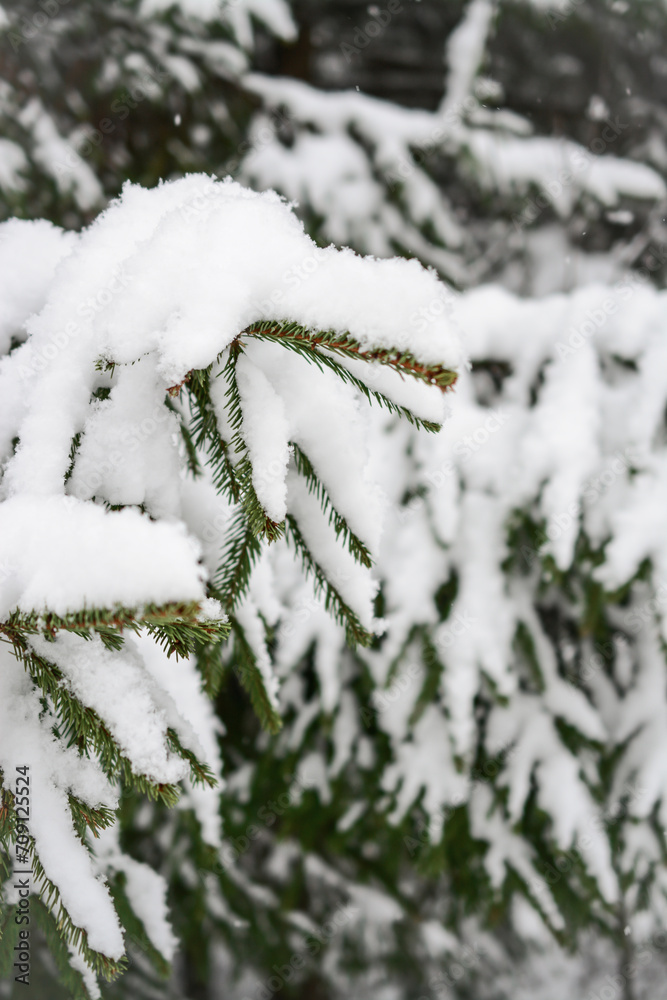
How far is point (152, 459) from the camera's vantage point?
0.85m

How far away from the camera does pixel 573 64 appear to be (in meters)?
4.15

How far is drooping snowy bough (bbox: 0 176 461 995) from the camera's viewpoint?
611mm

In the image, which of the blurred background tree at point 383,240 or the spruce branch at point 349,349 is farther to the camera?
the blurred background tree at point 383,240

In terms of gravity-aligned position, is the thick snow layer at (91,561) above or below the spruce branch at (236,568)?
below

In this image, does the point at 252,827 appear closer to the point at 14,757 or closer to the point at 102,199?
the point at 14,757

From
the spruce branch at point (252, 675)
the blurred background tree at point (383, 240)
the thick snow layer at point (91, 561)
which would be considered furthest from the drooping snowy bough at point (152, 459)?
the blurred background tree at point (383, 240)

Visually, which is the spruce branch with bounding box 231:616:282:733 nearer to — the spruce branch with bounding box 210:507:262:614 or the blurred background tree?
the spruce branch with bounding box 210:507:262:614

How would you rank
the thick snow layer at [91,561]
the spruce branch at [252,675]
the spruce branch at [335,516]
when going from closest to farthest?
1. the thick snow layer at [91,561]
2. the spruce branch at [335,516]
3. the spruce branch at [252,675]

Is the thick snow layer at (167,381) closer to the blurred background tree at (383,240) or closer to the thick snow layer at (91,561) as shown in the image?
the thick snow layer at (91,561)

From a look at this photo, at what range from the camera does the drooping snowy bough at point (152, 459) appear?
611mm

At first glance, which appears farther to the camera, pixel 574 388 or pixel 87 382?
pixel 574 388

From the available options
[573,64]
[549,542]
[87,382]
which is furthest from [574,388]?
[573,64]

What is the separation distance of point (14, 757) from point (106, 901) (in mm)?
207

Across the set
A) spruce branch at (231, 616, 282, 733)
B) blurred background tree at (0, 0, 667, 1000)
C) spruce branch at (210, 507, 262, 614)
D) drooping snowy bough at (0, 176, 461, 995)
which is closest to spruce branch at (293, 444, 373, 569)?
drooping snowy bough at (0, 176, 461, 995)
